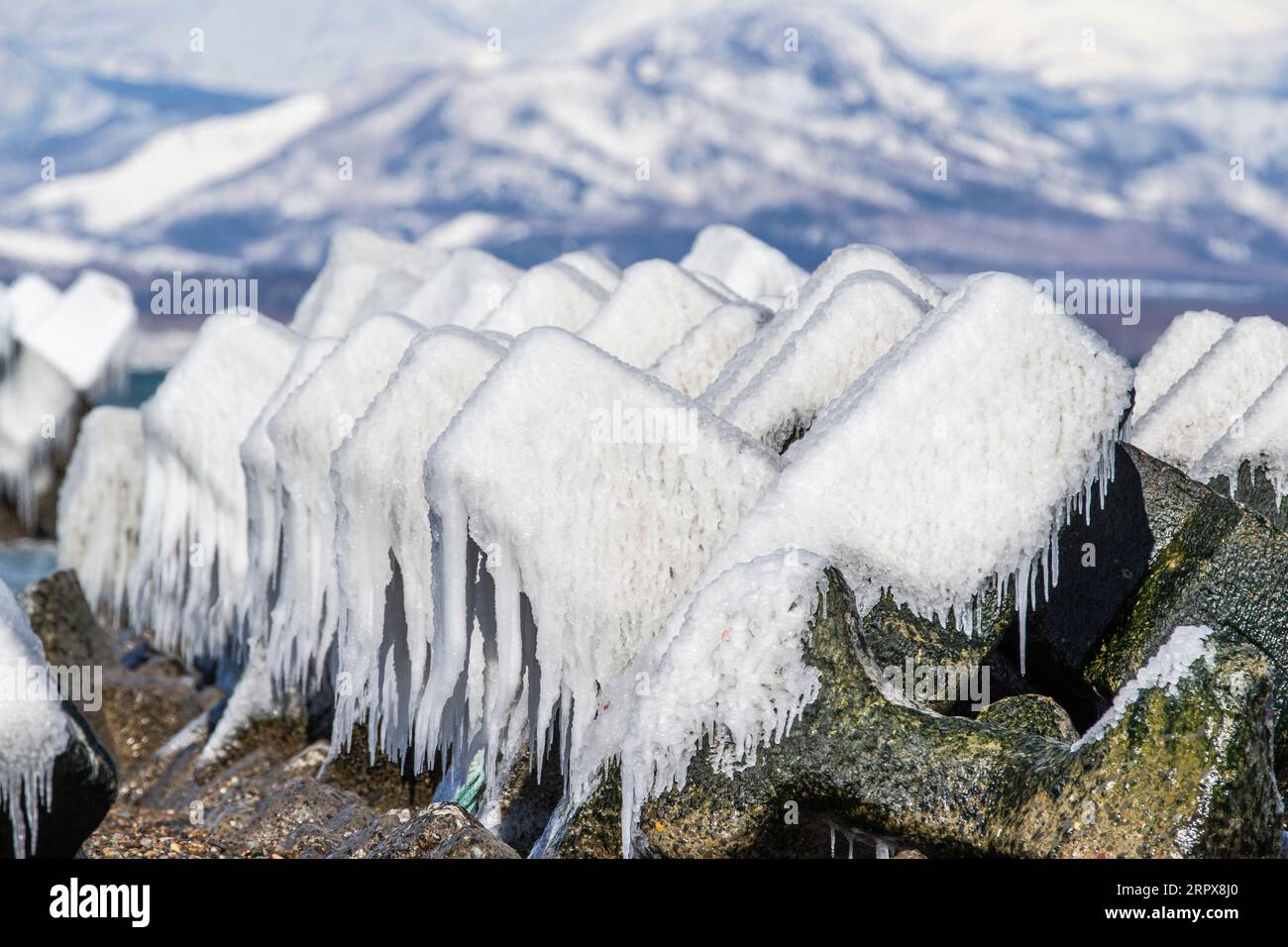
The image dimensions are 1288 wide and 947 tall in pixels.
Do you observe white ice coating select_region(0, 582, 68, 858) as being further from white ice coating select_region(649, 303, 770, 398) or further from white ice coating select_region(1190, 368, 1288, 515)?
white ice coating select_region(1190, 368, 1288, 515)

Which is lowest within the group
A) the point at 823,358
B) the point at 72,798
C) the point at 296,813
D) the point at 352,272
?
the point at 296,813

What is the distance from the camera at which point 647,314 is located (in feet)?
41.4

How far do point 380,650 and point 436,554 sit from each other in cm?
164

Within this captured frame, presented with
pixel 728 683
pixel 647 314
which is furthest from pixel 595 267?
pixel 728 683

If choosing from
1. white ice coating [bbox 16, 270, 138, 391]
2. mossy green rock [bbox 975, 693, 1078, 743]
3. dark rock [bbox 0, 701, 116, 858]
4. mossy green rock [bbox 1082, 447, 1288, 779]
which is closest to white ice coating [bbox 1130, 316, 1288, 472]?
Answer: mossy green rock [bbox 1082, 447, 1288, 779]

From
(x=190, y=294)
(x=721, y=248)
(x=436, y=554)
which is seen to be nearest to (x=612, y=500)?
(x=436, y=554)

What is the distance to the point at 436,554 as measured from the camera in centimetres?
885

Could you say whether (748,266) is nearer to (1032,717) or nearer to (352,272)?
(352,272)

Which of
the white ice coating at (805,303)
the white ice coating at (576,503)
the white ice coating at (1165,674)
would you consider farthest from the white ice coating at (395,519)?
the white ice coating at (1165,674)

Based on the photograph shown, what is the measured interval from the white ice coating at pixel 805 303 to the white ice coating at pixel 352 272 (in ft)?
25.5

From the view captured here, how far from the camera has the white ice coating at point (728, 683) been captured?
7.50m

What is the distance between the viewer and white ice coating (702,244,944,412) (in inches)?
408

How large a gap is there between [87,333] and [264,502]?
3203 centimetres
